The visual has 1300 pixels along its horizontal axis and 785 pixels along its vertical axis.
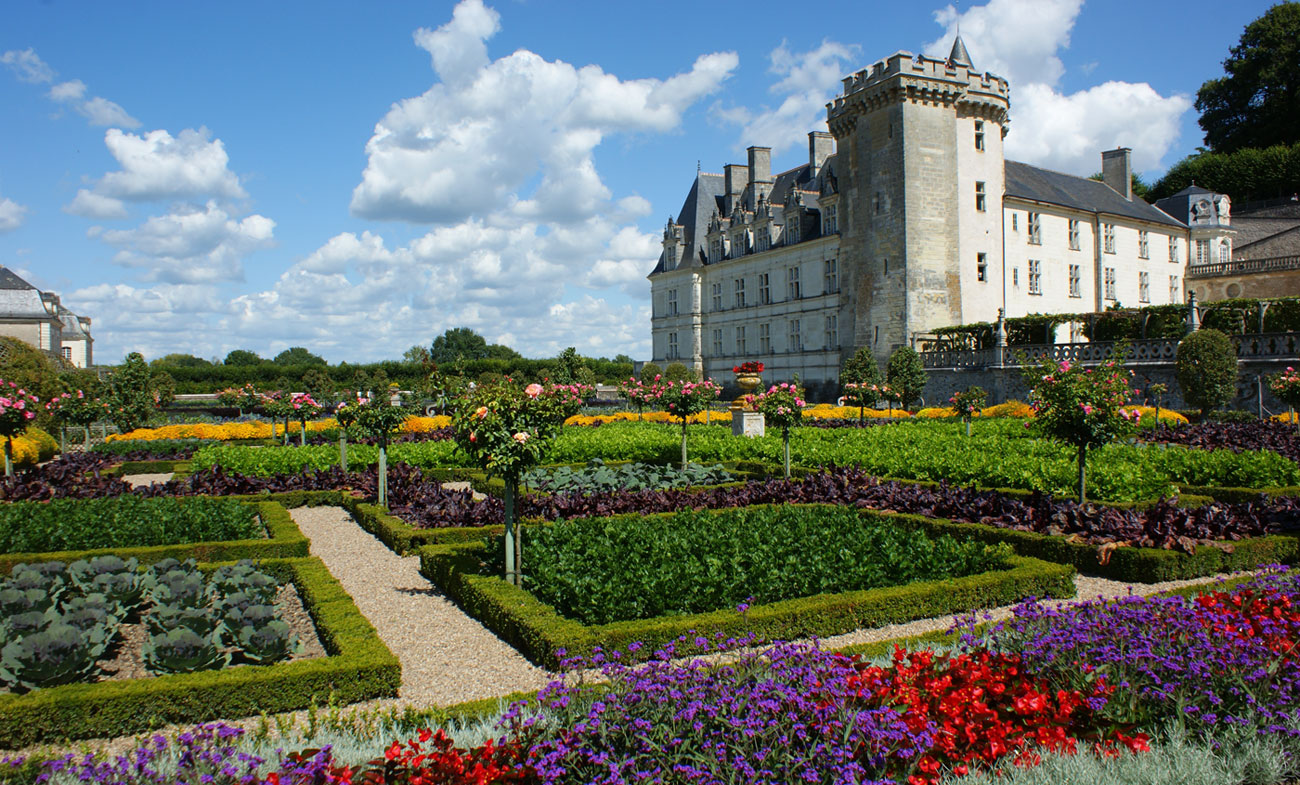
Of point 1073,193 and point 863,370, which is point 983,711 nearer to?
point 863,370

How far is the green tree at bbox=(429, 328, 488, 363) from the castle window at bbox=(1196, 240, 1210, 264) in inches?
2763

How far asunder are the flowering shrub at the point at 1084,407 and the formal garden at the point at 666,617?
0.04 meters

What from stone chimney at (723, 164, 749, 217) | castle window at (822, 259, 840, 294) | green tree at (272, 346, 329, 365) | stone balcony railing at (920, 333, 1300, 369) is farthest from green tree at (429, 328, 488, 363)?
stone balcony railing at (920, 333, 1300, 369)

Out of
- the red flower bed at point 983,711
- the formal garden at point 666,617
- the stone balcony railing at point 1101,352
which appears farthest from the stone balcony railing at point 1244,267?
the red flower bed at point 983,711

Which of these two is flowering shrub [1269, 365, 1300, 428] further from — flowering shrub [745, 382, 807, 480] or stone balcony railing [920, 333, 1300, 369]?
flowering shrub [745, 382, 807, 480]

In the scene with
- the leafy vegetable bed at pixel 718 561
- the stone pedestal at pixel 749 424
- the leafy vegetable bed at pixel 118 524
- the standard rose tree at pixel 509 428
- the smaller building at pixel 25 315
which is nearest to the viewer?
the leafy vegetable bed at pixel 718 561

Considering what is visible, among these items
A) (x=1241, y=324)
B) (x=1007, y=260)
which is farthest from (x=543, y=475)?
(x=1007, y=260)

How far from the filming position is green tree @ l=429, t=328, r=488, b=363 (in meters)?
95.6

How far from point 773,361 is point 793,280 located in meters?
4.23

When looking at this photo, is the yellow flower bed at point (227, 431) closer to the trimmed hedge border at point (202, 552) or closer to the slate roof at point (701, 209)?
the trimmed hedge border at point (202, 552)

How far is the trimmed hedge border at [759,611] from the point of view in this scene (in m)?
6.06

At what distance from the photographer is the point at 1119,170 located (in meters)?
42.3

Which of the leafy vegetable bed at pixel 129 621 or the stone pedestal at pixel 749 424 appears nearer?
the leafy vegetable bed at pixel 129 621

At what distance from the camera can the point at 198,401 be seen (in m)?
41.5
